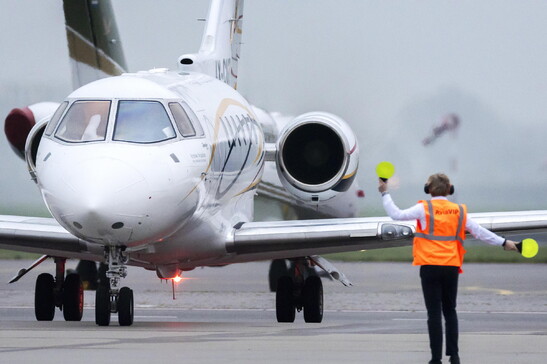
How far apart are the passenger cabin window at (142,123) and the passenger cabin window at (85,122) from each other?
0.51ft

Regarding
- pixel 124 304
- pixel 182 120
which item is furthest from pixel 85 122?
pixel 124 304

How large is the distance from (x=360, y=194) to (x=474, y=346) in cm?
1413

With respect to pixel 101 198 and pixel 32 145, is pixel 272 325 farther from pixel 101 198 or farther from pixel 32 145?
pixel 32 145

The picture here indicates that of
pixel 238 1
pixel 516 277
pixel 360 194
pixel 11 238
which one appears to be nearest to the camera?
pixel 11 238

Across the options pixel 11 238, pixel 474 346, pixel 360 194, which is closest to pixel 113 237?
pixel 11 238

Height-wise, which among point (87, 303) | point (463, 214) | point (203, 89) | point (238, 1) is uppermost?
point (238, 1)

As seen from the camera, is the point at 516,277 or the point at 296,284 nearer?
the point at 296,284

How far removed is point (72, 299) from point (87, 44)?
7.03 metres

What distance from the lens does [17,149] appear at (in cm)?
2295

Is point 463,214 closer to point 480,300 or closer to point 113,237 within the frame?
point 113,237

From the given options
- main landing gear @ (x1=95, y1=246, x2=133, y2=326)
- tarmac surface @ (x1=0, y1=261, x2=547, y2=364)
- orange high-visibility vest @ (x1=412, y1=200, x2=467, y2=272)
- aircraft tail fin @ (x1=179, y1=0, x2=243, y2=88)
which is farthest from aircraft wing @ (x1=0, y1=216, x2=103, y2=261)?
orange high-visibility vest @ (x1=412, y1=200, x2=467, y2=272)

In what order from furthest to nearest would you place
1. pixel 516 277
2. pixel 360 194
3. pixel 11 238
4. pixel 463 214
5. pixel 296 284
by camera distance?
pixel 516 277, pixel 360 194, pixel 296 284, pixel 11 238, pixel 463 214

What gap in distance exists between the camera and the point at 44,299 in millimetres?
17875

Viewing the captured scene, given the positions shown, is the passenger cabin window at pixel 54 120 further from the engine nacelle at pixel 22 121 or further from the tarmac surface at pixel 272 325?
the engine nacelle at pixel 22 121
